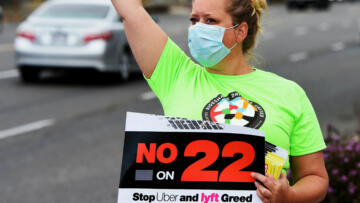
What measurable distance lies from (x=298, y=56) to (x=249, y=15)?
57.3ft

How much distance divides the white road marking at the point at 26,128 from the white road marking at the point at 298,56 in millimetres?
10205

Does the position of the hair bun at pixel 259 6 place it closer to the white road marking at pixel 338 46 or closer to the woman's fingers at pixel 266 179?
the woman's fingers at pixel 266 179

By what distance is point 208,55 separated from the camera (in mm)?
2584

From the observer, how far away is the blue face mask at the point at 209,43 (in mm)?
2529

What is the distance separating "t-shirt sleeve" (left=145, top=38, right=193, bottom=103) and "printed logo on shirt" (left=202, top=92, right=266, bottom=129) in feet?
0.64

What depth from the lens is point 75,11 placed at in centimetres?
1359

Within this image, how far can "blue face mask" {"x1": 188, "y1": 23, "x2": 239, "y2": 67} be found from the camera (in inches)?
99.6

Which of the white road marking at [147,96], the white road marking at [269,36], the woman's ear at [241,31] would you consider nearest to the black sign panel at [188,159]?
the woman's ear at [241,31]

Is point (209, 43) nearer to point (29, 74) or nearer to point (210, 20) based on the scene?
point (210, 20)

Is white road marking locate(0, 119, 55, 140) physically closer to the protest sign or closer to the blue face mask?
the blue face mask

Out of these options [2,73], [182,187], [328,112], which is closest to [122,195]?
[182,187]

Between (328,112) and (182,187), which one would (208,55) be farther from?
(328,112)

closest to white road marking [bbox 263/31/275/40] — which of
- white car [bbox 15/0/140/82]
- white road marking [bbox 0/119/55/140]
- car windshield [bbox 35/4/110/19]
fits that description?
car windshield [bbox 35/4/110/19]

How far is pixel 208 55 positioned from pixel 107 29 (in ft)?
34.7
